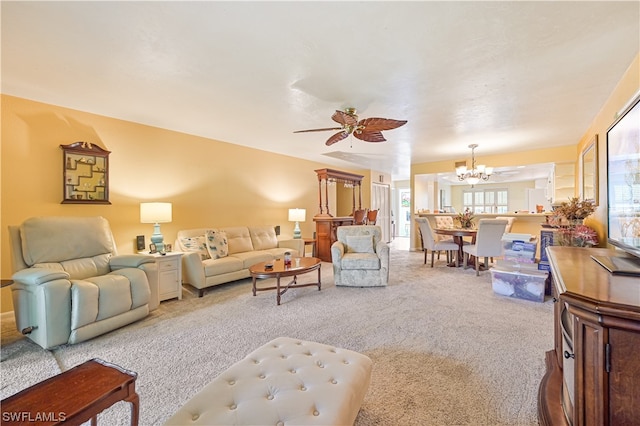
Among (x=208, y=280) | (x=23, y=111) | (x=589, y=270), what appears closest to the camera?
(x=589, y=270)

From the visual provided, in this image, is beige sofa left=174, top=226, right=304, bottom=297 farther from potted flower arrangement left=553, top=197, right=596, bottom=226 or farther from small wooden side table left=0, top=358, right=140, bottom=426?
potted flower arrangement left=553, top=197, right=596, bottom=226

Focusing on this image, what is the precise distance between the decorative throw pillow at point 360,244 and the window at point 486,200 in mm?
8129

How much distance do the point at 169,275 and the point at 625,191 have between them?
4362 mm

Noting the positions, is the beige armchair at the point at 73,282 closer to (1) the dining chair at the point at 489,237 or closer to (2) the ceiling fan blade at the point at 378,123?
(2) the ceiling fan blade at the point at 378,123

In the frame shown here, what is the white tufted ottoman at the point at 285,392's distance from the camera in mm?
1023

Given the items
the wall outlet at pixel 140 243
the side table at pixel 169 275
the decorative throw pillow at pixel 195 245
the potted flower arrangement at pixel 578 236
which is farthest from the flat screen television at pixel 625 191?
the wall outlet at pixel 140 243

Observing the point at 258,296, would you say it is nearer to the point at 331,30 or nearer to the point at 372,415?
the point at 372,415

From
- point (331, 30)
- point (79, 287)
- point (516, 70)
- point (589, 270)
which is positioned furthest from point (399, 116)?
point (79, 287)

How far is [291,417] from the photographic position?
103cm

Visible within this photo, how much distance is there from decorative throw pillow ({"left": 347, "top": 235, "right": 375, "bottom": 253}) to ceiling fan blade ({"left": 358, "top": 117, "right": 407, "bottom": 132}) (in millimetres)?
1894

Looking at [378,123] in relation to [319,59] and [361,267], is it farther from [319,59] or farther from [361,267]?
[361,267]

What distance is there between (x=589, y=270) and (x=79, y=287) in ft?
11.7

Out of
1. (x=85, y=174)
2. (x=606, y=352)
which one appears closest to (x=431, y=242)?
(x=606, y=352)

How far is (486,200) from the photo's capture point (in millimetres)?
11102
